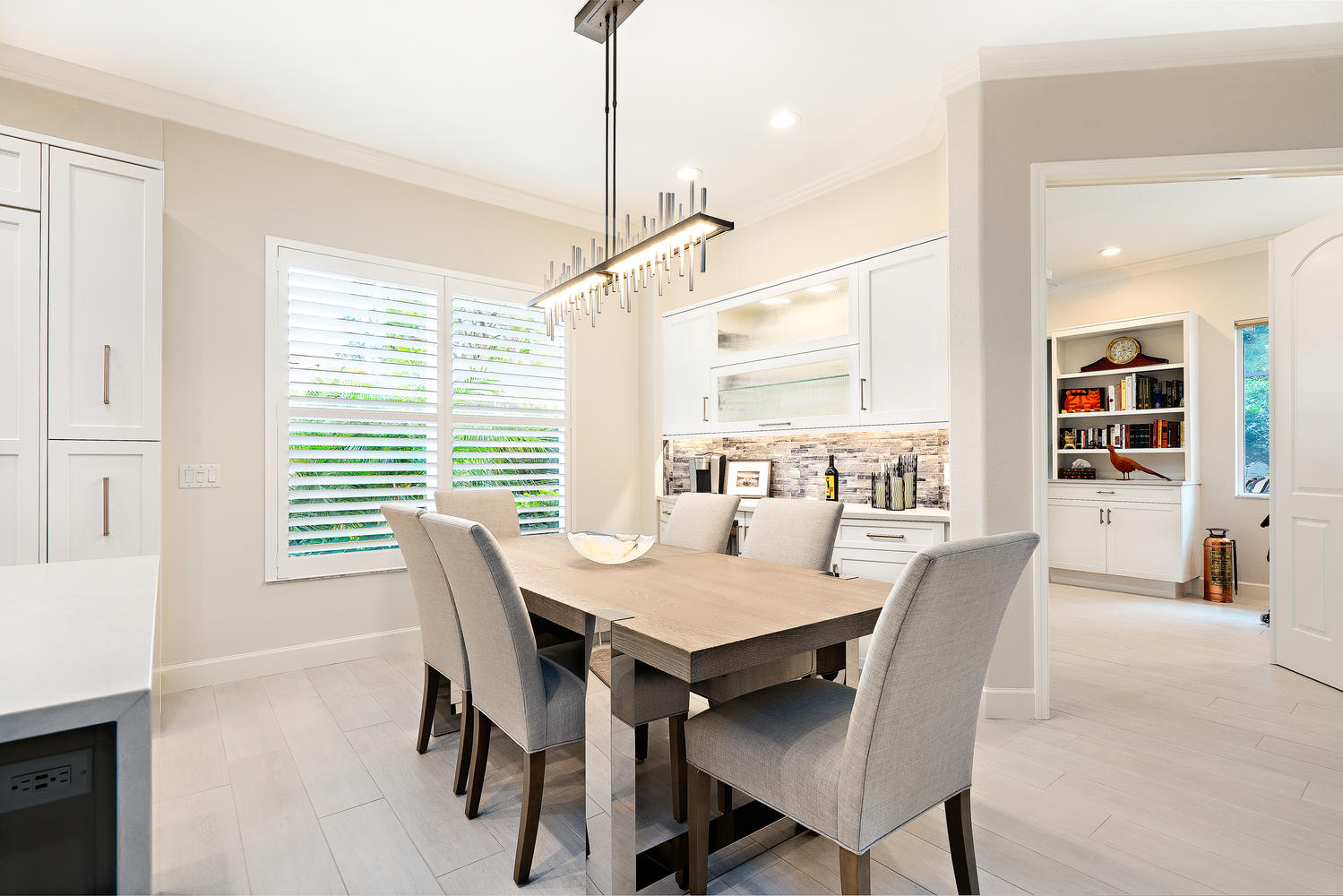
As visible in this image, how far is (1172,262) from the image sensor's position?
5438mm

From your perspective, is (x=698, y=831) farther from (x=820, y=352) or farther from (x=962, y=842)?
(x=820, y=352)

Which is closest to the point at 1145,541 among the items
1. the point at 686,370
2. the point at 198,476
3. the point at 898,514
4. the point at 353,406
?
the point at 898,514

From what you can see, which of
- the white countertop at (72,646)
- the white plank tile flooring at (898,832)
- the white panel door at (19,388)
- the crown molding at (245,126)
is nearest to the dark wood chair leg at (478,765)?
the white plank tile flooring at (898,832)

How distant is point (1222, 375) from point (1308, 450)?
2309 millimetres

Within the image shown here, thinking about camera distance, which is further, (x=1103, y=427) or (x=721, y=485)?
(x=1103, y=427)

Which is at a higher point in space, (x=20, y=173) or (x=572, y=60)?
(x=572, y=60)

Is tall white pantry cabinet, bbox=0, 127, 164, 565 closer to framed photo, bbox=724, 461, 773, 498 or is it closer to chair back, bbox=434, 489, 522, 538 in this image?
chair back, bbox=434, 489, 522, 538

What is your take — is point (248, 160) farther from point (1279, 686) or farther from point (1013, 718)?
point (1279, 686)

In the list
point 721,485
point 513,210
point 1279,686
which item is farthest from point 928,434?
point 513,210

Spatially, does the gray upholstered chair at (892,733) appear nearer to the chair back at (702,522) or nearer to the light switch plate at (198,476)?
the chair back at (702,522)

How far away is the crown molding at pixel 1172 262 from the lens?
5.03 metres

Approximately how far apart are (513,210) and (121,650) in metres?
3.85

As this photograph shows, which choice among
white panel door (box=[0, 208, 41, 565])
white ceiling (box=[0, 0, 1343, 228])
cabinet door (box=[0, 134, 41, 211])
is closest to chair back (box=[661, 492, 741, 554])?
white ceiling (box=[0, 0, 1343, 228])

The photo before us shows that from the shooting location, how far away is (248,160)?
3391 mm
